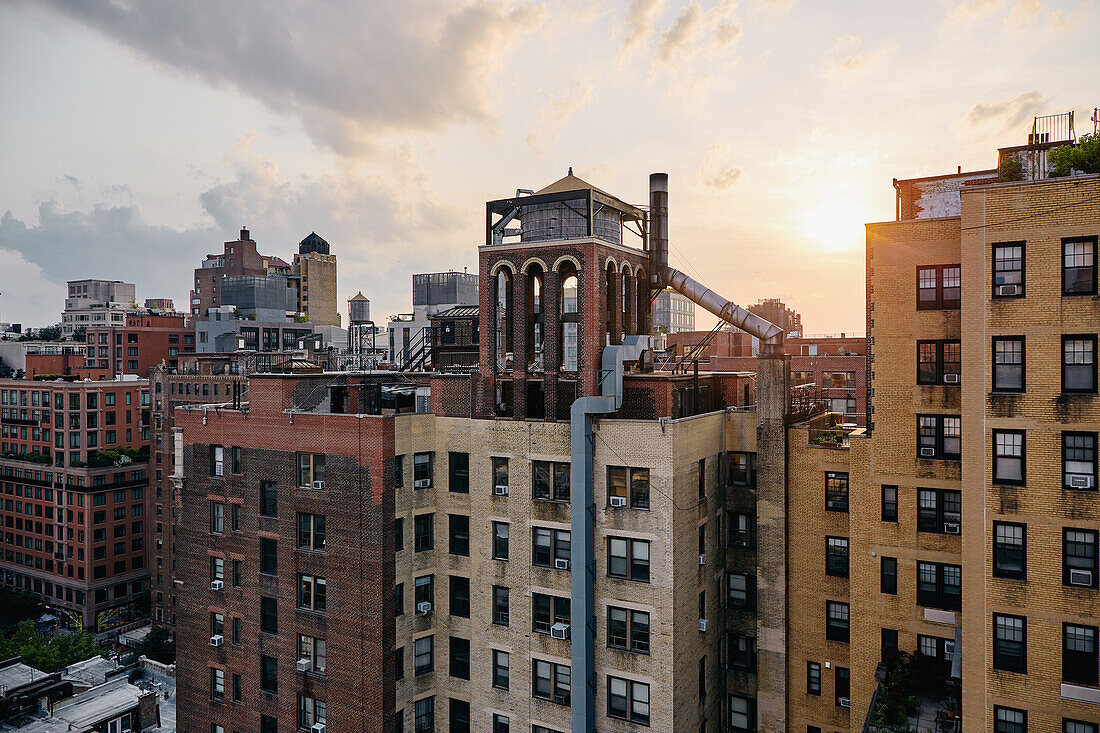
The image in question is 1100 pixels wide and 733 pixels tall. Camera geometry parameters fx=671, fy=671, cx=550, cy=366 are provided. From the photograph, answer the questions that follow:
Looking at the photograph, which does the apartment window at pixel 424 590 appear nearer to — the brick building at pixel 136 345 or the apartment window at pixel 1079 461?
the apartment window at pixel 1079 461

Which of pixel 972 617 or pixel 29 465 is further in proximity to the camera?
pixel 29 465

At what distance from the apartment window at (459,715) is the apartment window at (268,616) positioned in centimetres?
1213

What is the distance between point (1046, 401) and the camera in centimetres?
2923

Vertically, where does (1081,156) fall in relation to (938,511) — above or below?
above

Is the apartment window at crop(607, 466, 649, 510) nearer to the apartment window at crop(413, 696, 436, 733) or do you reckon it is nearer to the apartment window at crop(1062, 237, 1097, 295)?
the apartment window at crop(413, 696, 436, 733)

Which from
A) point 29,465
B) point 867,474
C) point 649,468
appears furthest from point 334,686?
point 29,465

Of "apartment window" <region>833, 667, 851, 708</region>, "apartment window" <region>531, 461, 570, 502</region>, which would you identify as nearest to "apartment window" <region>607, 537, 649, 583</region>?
"apartment window" <region>531, 461, 570, 502</region>

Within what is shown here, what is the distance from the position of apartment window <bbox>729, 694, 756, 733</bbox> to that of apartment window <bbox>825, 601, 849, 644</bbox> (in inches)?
277

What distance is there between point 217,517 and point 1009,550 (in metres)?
45.6

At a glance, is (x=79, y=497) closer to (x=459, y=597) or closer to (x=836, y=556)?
(x=459, y=597)

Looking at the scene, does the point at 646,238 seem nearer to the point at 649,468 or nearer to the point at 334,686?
the point at 649,468

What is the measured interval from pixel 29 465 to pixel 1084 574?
142947 mm

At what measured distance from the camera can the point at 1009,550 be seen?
30.1m

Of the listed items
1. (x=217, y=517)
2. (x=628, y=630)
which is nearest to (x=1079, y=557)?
(x=628, y=630)
